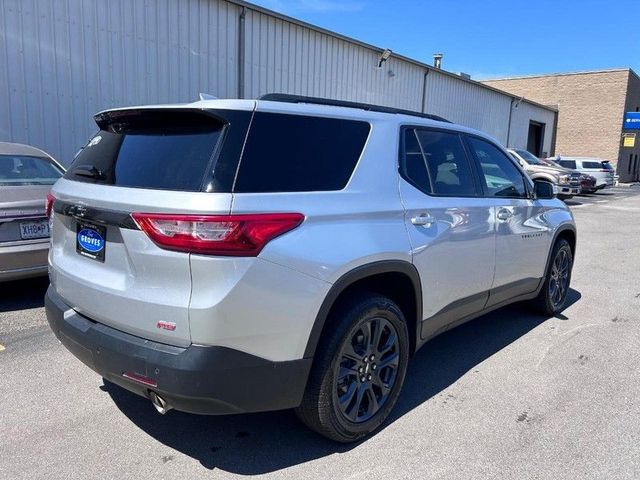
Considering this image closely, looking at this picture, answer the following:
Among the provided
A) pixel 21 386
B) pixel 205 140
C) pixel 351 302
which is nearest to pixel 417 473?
pixel 351 302

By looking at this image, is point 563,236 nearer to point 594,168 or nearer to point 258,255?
point 258,255

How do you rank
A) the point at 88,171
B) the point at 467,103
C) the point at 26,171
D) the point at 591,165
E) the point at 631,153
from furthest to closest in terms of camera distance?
1. the point at 631,153
2. the point at 591,165
3. the point at 467,103
4. the point at 26,171
5. the point at 88,171

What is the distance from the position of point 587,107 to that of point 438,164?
43.7 metres

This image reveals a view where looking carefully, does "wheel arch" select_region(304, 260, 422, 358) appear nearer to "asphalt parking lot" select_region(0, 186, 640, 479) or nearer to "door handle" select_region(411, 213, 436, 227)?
"door handle" select_region(411, 213, 436, 227)

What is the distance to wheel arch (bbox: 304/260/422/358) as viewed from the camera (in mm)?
2554

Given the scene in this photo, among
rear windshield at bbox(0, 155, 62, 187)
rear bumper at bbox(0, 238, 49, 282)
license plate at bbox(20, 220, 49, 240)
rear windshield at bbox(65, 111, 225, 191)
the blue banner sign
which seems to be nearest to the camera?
rear windshield at bbox(65, 111, 225, 191)

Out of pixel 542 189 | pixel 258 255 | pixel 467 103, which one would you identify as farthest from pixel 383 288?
pixel 467 103

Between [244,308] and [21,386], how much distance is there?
2184mm

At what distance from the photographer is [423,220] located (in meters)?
3.19

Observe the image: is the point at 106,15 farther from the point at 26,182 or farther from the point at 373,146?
the point at 373,146

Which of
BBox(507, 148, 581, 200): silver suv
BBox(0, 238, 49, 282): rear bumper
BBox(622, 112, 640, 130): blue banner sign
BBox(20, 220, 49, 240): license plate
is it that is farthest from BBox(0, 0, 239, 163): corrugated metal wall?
BBox(622, 112, 640, 130): blue banner sign

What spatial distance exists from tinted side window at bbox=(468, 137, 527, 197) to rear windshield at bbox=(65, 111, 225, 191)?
7.79 feet

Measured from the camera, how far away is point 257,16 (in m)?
11.5

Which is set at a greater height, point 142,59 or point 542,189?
point 142,59
